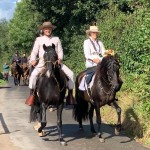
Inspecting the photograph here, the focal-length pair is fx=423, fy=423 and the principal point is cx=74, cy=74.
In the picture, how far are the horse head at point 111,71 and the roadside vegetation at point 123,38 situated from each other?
3.93ft

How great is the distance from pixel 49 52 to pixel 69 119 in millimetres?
4487

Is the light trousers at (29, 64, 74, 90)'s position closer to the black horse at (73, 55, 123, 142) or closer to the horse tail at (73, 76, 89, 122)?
the black horse at (73, 55, 123, 142)

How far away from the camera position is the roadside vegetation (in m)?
10.9

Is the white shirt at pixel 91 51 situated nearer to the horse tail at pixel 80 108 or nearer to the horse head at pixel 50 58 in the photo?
the horse tail at pixel 80 108

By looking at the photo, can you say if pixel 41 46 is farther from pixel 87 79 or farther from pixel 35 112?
pixel 35 112

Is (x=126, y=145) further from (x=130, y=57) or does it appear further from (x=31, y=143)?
(x=130, y=57)

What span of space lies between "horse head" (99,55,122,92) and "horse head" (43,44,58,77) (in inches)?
45.9

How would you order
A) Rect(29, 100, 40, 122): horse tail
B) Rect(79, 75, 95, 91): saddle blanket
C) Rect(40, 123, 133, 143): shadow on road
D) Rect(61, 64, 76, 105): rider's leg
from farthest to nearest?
Rect(29, 100, 40, 122): horse tail < Rect(79, 75, 95, 91): saddle blanket < Rect(40, 123, 133, 143): shadow on road < Rect(61, 64, 76, 105): rider's leg

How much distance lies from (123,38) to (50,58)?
7467mm

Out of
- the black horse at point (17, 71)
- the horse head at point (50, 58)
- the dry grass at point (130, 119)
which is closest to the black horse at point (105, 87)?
the dry grass at point (130, 119)

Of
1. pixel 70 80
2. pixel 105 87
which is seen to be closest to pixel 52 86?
pixel 70 80

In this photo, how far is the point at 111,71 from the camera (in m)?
9.69

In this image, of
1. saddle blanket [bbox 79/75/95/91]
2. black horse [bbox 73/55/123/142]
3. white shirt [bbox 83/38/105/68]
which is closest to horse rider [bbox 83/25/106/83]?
white shirt [bbox 83/38/105/68]

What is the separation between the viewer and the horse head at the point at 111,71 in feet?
31.5
